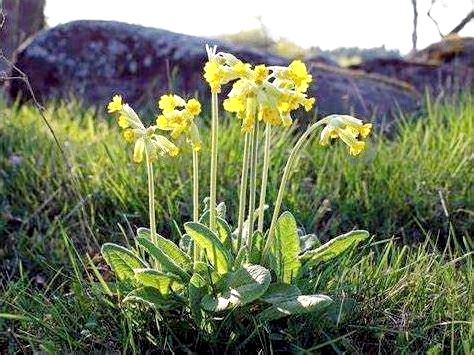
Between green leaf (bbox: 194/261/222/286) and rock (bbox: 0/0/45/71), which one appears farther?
rock (bbox: 0/0/45/71)

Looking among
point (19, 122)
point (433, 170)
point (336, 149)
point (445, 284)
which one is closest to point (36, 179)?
point (19, 122)

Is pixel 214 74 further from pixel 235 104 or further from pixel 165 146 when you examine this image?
pixel 165 146

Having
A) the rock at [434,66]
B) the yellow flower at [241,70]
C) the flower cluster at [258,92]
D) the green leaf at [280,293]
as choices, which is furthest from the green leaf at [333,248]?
the rock at [434,66]

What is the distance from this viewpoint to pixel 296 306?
1733mm

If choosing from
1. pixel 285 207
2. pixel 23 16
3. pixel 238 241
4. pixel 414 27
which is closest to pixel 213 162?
pixel 238 241

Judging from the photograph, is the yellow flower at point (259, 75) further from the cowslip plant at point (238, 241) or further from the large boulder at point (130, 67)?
the large boulder at point (130, 67)

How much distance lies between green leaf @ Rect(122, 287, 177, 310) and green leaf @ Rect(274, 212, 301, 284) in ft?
0.83

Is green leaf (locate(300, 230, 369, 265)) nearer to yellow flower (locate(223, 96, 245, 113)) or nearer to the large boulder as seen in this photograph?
yellow flower (locate(223, 96, 245, 113))

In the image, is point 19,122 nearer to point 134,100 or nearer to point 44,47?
point 134,100

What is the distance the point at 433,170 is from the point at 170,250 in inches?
66.0

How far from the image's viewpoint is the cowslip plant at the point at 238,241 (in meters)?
1.69

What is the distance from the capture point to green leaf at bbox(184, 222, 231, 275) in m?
1.76

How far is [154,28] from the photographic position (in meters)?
5.55

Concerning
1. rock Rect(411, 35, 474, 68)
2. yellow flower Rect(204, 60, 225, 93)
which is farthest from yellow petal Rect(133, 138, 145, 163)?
rock Rect(411, 35, 474, 68)
